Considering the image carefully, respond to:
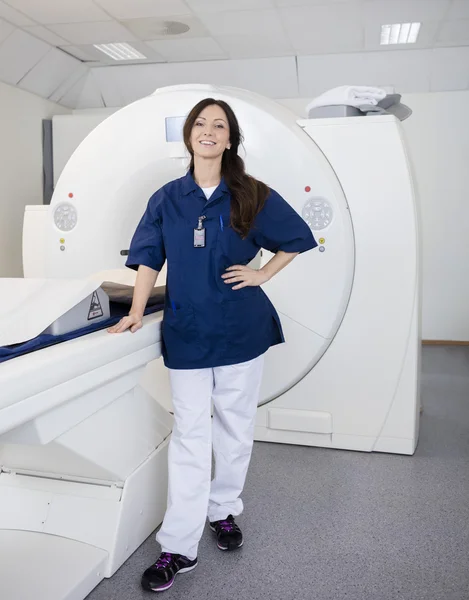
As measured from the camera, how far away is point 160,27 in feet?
12.7

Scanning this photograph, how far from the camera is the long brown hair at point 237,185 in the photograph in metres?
1.45

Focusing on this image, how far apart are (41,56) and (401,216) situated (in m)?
3.18

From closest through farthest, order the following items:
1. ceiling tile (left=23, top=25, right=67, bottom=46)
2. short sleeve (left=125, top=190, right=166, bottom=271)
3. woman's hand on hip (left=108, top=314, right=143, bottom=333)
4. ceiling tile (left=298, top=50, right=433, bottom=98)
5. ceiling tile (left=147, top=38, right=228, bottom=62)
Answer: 1. woman's hand on hip (left=108, top=314, right=143, bottom=333)
2. short sleeve (left=125, top=190, right=166, bottom=271)
3. ceiling tile (left=23, top=25, right=67, bottom=46)
4. ceiling tile (left=147, top=38, right=228, bottom=62)
5. ceiling tile (left=298, top=50, right=433, bottom=98)

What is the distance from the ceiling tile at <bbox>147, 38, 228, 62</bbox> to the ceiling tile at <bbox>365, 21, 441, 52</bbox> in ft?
3.18

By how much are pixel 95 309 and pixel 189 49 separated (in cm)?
333

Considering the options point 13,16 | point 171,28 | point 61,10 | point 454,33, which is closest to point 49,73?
point 13,16

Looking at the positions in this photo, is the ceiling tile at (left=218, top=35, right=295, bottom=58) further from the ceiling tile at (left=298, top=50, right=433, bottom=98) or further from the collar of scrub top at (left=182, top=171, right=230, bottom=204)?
the collar of scrub top at (left=182, top=171, right=230, bottom=204)

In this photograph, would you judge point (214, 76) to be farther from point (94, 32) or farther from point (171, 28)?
point (94, 32)

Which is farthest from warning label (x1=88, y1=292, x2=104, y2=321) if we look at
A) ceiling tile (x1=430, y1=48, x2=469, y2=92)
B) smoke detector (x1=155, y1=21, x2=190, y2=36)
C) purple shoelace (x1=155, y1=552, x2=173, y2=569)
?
ceiling tile (x1=430, y1=48, x2=469, y2=92)

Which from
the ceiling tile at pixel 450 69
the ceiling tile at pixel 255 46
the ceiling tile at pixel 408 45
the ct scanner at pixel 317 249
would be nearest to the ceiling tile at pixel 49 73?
the ceiling tile at pixel 255 46

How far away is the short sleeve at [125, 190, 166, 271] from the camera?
4.87 feet

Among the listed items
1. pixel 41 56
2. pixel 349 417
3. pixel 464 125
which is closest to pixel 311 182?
pixel 349 417

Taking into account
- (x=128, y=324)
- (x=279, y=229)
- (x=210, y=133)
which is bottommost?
(x=128, y=324)

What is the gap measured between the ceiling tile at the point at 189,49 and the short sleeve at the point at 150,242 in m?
2.94
